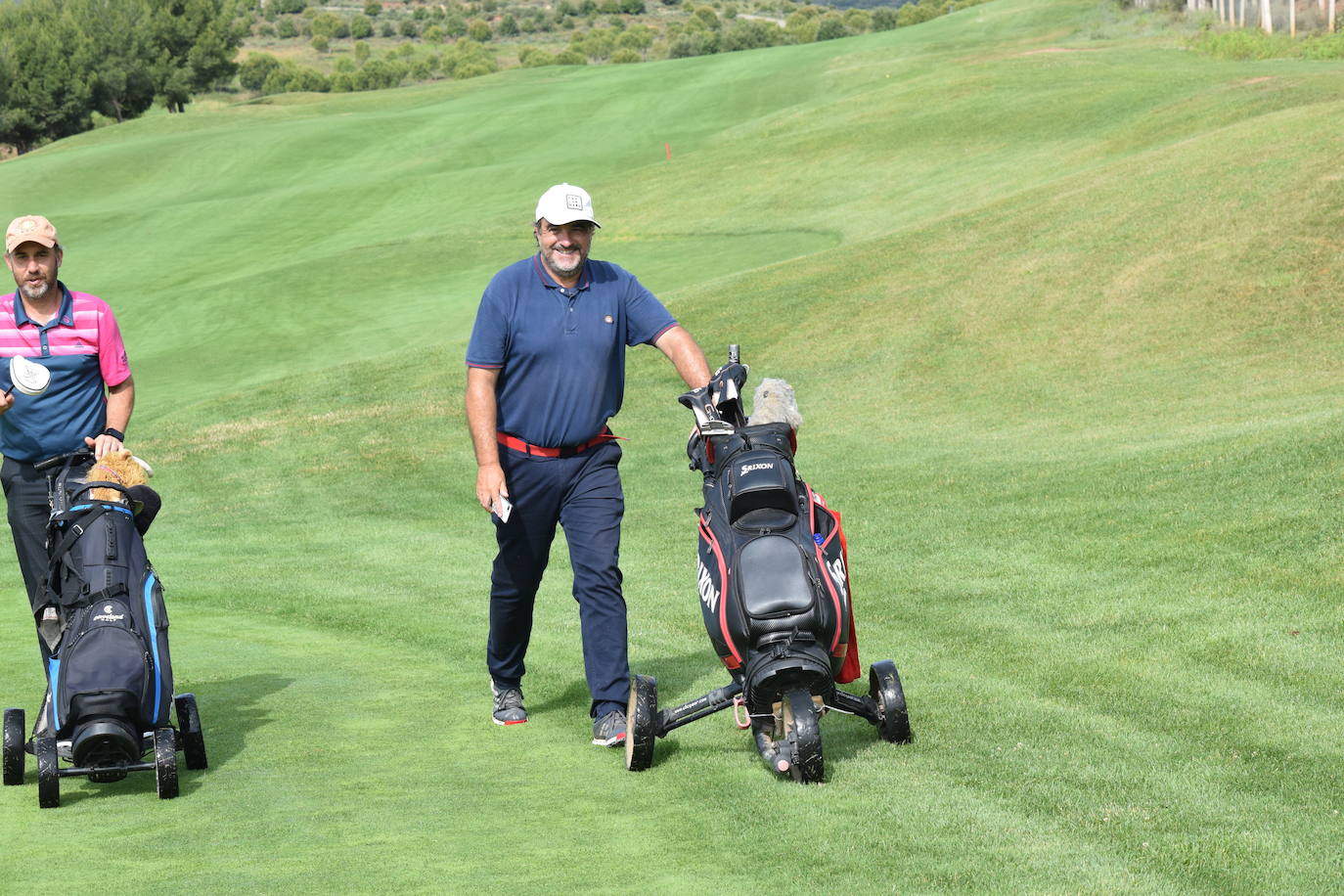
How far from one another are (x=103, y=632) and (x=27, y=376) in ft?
4.59

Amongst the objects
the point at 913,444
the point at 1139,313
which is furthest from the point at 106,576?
the point at 1139,313

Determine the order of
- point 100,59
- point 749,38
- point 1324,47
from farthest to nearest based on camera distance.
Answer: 1. point 749,38
2. point 100,59
3. point 1324,47

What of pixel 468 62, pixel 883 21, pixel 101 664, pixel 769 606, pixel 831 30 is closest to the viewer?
pixel 769 606

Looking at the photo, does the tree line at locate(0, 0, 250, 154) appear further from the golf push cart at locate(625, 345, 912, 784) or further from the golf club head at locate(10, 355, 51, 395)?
the golf push cart at locate(625, 345, 912, 784)

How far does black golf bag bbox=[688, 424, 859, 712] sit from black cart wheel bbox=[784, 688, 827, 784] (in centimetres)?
14

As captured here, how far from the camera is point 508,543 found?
761 cm

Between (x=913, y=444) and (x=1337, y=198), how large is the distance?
9.00 meters

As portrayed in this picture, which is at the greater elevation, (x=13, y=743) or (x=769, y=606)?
(x=769, y=606)

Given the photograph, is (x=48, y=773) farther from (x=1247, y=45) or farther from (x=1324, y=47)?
(x=1247, y=45)

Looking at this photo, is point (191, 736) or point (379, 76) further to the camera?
point (379, 76)

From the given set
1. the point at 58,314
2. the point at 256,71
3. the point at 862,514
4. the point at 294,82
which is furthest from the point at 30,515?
the point at 256,71

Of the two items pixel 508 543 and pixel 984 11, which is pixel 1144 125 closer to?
pixel 508 543

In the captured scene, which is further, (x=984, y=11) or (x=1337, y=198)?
(x=984, y=11)

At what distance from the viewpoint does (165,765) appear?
6234 millimetres
